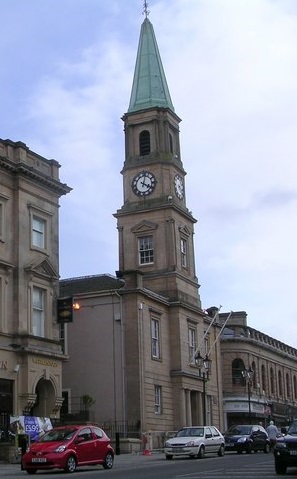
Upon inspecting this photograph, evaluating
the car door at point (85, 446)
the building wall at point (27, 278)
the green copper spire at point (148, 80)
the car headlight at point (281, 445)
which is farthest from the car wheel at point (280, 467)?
the green copper spire at point (148, 80)

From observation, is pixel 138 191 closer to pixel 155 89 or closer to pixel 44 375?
pixel 155 89

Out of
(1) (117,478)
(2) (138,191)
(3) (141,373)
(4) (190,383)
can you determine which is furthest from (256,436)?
(2) (138,191)

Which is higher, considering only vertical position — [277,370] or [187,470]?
[277,370]

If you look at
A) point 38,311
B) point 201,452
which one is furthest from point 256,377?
point 201,452

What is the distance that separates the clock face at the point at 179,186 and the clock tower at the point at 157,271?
0.05 meters

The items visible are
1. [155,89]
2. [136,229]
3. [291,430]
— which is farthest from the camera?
[155,89]

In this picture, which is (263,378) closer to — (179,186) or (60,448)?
(179,186)

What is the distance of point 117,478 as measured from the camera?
2127 cm

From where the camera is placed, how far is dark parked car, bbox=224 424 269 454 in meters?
37.5

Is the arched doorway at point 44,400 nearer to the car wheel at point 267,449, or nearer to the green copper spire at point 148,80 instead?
the car wheel at point 267,449

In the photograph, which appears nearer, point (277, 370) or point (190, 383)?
point (190, 383)

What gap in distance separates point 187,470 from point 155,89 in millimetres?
39350

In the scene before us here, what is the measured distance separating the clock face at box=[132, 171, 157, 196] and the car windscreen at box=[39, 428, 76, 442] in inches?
1243

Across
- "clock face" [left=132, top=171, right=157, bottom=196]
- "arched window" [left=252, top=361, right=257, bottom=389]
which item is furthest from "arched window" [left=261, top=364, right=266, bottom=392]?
"clock face" [left=132, top=171, right=157, bottom=196]
